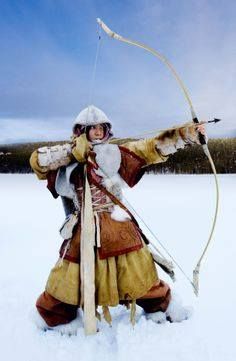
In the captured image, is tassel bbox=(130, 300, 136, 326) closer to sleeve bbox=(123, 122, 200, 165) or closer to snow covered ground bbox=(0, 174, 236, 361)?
snow covered ground bbox=(0, 174, 236, 361)

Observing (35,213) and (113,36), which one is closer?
(113,36)

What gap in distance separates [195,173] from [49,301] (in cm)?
1274

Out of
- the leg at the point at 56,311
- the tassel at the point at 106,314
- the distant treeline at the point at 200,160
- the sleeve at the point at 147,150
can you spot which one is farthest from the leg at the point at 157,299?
the distant treeline at the point at 200,160

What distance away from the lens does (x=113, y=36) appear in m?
2.90

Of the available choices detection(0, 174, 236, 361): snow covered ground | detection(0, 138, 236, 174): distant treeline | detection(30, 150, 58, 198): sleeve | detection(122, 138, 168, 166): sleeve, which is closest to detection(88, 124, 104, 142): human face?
detection(122, 138, 168, 166): sleeve

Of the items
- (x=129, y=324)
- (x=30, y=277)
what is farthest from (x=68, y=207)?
(x=30, y=277)

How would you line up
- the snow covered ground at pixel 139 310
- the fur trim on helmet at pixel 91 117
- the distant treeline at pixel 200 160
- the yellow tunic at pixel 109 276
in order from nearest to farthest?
the snow covered ground at pixel 139 310 → the yellow tunic at pixel 109 276 → the fur trim on helmet at pixel 91 117 → the distant treeline at pixel 200 160

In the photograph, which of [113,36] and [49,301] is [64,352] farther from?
[113,36]

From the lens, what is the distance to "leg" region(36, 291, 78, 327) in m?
3.06

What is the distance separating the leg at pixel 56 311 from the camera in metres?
3.06

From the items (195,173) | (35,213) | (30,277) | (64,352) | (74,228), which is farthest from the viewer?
(195,173)

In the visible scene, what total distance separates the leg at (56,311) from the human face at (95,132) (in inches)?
41.1

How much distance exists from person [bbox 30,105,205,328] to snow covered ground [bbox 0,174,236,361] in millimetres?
168

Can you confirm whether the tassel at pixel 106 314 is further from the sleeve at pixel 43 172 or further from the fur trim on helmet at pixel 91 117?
the fur trim on helmet at pixel 91 117
